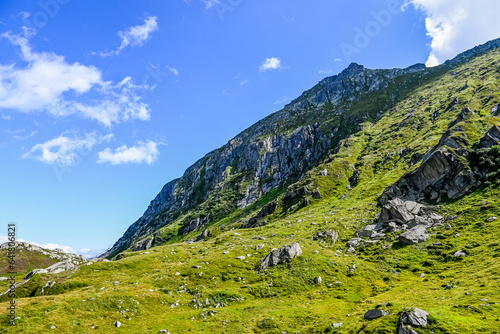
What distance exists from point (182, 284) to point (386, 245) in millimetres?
40078

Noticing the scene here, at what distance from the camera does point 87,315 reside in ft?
108

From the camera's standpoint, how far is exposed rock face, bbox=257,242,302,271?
49625 mm

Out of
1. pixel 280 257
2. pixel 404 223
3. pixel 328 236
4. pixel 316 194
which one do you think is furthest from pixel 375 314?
pixel 316 194

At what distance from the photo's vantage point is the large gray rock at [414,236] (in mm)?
51469

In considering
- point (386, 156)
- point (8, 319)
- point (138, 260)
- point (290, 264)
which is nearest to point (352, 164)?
point (386, 156)

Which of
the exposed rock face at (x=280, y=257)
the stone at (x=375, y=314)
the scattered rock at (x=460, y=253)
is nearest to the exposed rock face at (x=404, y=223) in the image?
the scattered rock at (x=460, y=253)

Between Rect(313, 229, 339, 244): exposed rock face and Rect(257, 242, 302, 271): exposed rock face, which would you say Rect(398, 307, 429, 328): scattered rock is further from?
Rect(313, 229, 339, 244): exposed rock face

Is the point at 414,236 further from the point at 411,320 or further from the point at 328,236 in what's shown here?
the point at 411,320

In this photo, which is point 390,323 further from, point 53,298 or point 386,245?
point 53,298

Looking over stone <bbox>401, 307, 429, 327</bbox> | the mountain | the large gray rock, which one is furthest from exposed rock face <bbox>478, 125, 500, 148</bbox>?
stone <bbox>401, 307, 429, 327</bbox>

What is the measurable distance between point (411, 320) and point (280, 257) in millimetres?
29039

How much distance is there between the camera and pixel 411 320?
23047 mm

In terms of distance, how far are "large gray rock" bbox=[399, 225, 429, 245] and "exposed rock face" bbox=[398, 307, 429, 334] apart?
32084 millimetres

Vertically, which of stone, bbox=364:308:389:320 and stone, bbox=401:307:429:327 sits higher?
stone, bbox=401:307:429:327
